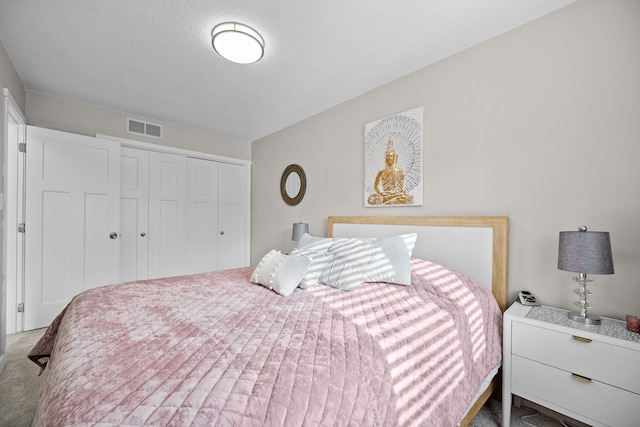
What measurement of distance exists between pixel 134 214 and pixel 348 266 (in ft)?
9.90

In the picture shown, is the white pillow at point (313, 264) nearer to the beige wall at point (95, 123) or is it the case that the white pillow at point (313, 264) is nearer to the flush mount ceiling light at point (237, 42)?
the flush mount ceiling light at point (237, 42)

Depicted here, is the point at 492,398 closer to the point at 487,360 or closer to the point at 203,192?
the point at 487,360

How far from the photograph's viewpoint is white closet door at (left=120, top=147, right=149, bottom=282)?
11.3 ft

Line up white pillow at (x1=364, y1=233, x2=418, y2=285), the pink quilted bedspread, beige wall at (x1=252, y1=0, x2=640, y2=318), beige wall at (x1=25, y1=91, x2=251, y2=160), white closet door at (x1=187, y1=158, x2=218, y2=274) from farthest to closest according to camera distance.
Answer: white closet door at (x1=187, y1=158, x2=218, y2=274)
beige wall at (x1=25, y1=91, x2=251, y2=160)
white pillow at (x1=364, y1=233, x2=418, y2=285)
beige wall at (x1=252, y1=0, x2=640, y2=318)
the pink quilted bedspread

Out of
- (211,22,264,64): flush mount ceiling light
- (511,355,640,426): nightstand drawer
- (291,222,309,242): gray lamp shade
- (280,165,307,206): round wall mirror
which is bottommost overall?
(511,355,640,426): nightstand drawer

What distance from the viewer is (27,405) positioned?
1.70 meters

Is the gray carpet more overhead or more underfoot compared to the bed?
more underfoot

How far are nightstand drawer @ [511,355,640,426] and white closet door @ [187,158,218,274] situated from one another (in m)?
3.78

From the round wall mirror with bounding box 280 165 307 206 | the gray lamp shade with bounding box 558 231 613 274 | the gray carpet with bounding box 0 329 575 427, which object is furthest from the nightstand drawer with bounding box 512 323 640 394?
the round wall mirror with bounding box 280 165 307 206

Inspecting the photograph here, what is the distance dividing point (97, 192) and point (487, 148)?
3.81 m

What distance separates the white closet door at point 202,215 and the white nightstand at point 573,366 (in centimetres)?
373

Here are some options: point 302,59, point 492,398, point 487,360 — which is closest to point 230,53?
point 302,59

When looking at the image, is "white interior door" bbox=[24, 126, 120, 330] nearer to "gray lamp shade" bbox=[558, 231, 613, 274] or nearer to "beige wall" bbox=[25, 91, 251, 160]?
"beige wall" bbox=[25, 91, 251, 160]

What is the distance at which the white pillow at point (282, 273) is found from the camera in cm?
170
